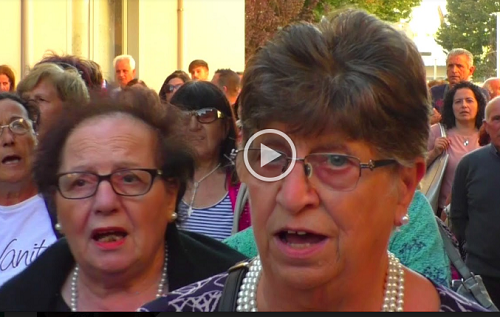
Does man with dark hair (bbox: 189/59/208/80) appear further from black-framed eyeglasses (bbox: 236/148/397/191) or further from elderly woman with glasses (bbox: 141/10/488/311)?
black-framed eyeglasses (bbox: 236/148/397/191)

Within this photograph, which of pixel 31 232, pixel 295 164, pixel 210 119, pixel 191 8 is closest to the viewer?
pixel 295 164

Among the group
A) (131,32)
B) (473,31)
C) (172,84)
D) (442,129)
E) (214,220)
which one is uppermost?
(473,31)

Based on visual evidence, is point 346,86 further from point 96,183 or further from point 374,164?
point 96,183

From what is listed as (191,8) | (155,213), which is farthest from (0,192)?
(191,8)

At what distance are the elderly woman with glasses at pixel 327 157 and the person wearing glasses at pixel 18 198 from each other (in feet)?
5.24

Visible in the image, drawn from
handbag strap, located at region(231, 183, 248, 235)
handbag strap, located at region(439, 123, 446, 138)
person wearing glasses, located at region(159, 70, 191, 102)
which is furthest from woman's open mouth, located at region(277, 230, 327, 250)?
handbag strap, located at region(439, 123, 446, 138)

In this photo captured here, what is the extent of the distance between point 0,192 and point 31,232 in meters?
0.34

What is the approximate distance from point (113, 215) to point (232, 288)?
0.72m

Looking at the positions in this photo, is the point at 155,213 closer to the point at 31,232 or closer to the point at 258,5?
the point at 31,232

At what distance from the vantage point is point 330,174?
7.13 feet

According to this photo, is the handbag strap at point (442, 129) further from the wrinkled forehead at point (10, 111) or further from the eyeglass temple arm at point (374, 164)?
the eyeglass temple arm at point (374, 164)

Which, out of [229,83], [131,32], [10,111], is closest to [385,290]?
[10,111]

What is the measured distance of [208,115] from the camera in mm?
5273

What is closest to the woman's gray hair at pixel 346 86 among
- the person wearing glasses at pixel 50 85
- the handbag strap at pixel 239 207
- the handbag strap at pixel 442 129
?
the handbag strap at pixel 239 207
